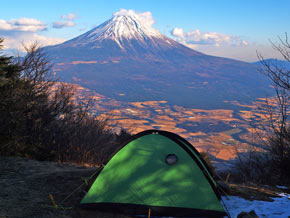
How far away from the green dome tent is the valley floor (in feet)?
1.15

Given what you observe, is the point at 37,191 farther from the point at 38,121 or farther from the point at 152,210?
the point at 38,121

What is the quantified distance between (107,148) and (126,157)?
11289mm

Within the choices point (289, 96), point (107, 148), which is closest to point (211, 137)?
point (107, 148)

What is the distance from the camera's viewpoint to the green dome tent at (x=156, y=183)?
18.1 feet

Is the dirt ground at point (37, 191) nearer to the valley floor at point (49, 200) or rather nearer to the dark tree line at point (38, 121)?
the valley floor at point (49, 200)

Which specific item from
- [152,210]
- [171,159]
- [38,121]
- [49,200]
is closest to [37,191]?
[49,200]

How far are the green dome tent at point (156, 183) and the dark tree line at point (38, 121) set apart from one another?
555cm

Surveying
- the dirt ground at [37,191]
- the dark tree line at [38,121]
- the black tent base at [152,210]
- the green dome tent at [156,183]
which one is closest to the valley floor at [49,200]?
the dirt ground at [37,191]

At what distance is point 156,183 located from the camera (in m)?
5.70

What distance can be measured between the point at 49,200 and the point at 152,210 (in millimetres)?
2149

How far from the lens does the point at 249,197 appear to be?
6.40m

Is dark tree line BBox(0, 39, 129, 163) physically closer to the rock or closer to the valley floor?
the valley floor

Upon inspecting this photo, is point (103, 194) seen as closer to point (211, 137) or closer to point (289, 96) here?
point (289, 96)

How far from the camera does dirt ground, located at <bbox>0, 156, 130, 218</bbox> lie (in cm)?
525
